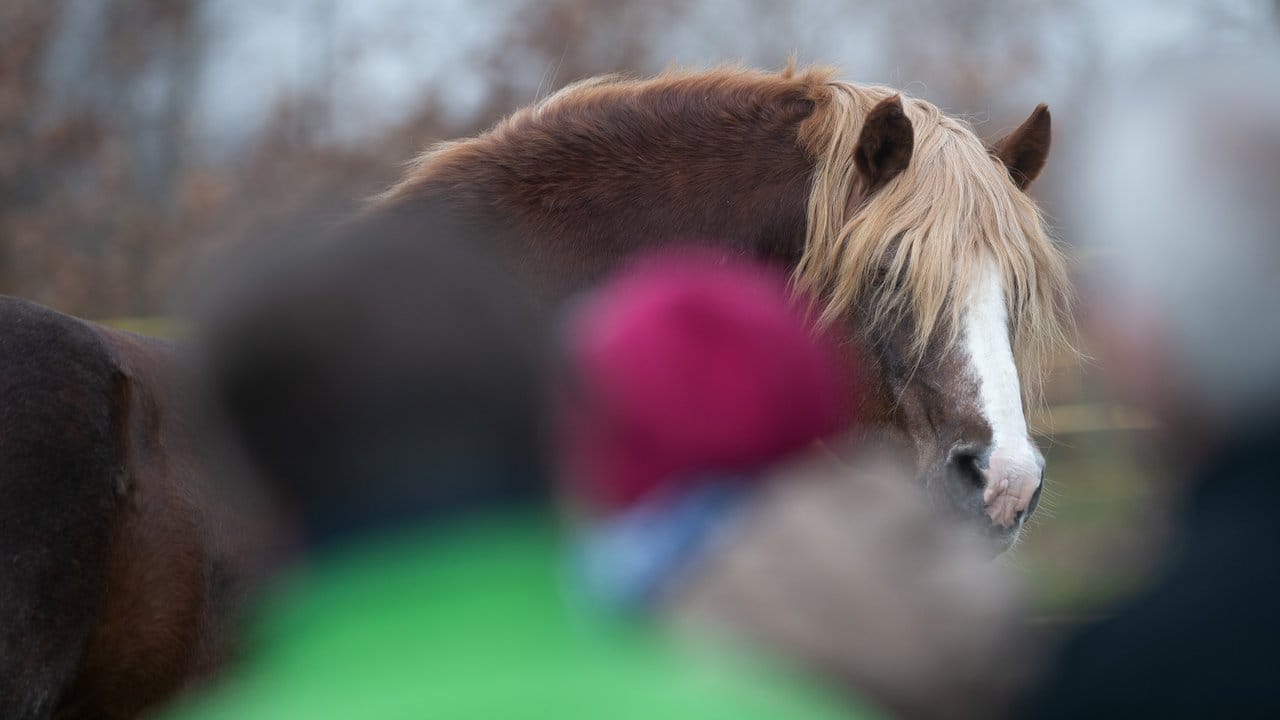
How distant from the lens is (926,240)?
320cm

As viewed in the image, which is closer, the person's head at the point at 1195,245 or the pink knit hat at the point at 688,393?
the pink knit hat at the point at 688,393

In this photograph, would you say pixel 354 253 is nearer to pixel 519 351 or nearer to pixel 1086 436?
pixel 519 351

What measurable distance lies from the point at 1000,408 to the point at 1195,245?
1.70 m

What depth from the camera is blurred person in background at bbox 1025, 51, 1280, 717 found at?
1259mm

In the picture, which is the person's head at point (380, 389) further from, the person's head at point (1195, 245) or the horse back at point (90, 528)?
the horse back at point (90, 528)

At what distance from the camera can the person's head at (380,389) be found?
3.45 ft

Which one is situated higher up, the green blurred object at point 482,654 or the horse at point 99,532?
the green blurred object at point 482,654

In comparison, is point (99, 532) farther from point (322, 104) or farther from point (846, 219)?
point (322, 104)

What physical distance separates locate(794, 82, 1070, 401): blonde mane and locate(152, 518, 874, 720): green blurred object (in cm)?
225

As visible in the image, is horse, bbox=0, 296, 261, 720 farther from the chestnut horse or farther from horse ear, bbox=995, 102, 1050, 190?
horse ear, bbox=995, 102, 1050, 190

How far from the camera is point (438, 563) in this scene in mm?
1022

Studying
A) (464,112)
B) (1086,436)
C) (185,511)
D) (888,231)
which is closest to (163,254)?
(464,112)

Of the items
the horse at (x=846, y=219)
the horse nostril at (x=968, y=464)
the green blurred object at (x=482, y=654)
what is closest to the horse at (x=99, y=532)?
the horse at (x=846, y=219)

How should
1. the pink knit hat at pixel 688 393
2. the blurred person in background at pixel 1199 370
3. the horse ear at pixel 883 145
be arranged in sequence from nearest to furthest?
the pink knit hat at pixel 688 393 < the blurred person in background at pixel 1199 370 < the horse ear at pixel 883 145
